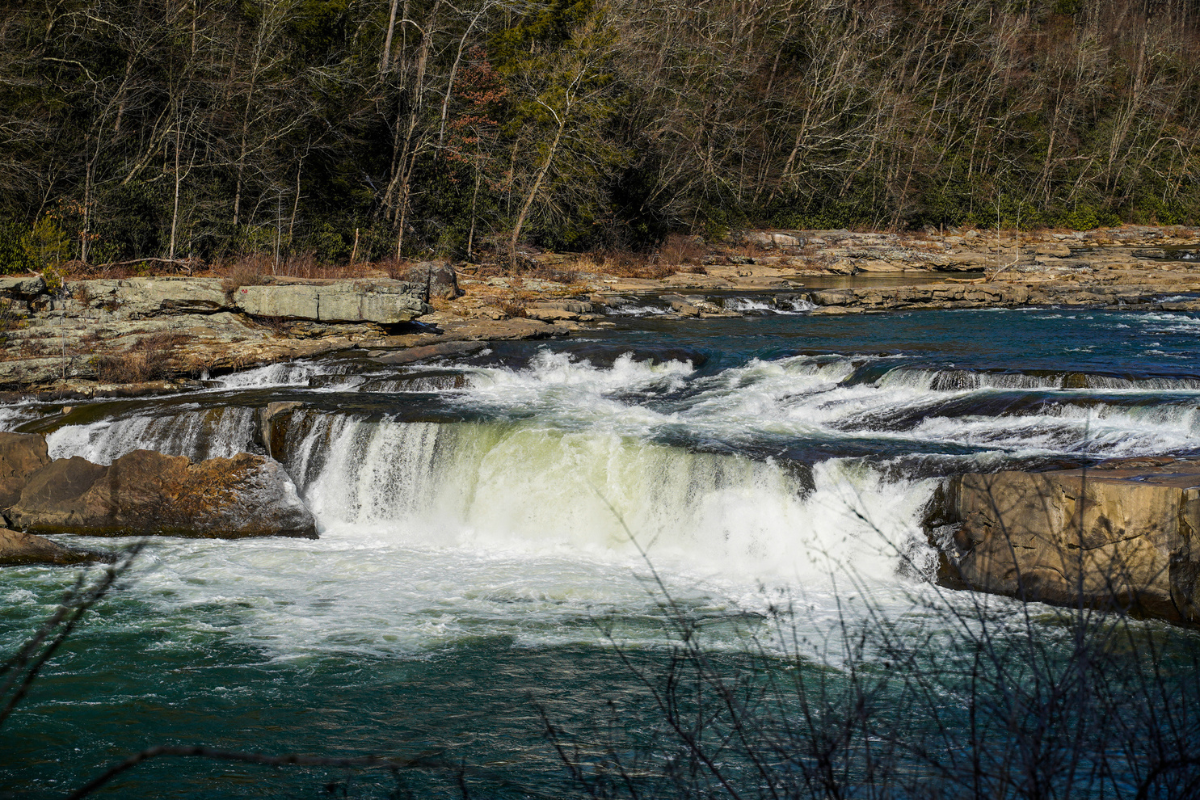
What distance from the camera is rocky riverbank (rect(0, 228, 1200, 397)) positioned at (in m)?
14.9

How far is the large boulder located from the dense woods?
26.1ft

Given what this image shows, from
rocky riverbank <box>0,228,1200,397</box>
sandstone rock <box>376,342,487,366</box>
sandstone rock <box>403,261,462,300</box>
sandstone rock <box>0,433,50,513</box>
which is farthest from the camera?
sandstone rock <box>403,261,462,300</box>

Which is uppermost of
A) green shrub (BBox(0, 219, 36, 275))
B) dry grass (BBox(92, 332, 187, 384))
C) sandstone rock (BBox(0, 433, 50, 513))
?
green shrub (BBox(0, 219, 36, 275))

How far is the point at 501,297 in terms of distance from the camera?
21953 mm

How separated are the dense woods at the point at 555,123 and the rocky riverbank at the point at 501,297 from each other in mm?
2102

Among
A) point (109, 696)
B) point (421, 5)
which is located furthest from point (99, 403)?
point (421, 5)

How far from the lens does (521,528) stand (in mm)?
10641

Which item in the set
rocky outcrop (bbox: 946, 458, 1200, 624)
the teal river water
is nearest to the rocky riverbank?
the teal river water

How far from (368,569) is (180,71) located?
51.2ft

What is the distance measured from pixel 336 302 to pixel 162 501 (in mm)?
7429

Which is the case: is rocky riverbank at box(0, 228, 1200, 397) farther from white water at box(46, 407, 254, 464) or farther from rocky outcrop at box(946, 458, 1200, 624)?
rocky outcrop at box(946, 458, 1200, 624)

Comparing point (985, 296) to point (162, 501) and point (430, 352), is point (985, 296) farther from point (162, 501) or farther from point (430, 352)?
point (162, 501)

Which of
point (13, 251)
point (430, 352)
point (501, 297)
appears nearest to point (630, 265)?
point (501, 297)

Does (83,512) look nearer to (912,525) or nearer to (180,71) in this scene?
(912,525)
